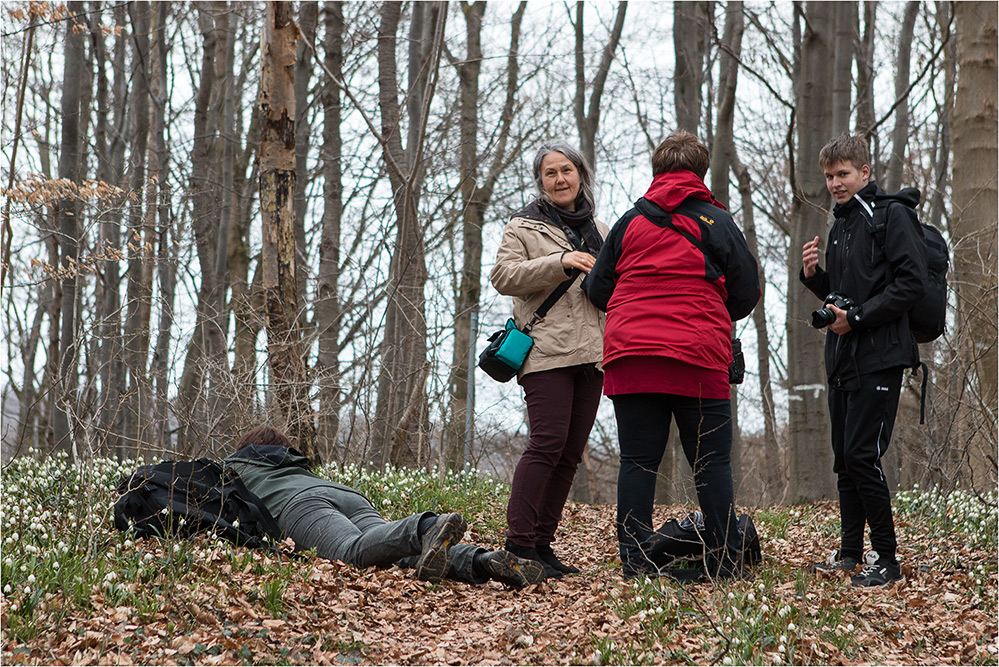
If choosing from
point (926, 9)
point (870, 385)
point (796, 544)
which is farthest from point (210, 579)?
point (926, 9)

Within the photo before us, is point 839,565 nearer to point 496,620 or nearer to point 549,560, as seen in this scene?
point 549,560

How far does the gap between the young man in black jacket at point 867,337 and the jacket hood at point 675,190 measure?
0.81 metres

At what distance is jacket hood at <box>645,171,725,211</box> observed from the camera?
4293mm

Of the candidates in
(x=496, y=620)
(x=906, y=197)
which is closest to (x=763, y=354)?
(x=906, y=197)

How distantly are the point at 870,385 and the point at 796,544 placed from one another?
6.59 feet

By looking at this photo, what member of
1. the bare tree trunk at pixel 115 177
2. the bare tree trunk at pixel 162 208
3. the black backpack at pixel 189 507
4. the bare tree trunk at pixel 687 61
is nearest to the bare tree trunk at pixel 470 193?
the bare tree trunk at pixel 687 61

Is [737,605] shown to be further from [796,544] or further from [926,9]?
[926,9]

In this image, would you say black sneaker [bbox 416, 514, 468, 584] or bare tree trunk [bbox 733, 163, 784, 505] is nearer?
black sneaker [bbox 416, 514, 468, 584]

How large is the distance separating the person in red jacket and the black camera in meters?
0.37

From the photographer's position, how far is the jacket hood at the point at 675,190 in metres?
4.29

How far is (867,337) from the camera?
4.40 m

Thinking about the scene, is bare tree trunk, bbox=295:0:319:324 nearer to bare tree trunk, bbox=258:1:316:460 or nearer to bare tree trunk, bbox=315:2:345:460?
bare tree trunk, bbox=315:2:345:460

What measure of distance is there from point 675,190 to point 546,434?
1405 mm

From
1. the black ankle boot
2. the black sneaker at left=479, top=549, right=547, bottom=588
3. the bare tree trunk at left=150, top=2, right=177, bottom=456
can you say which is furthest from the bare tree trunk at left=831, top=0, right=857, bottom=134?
the bare tree trunk at left=150, top=2, right=177, bottom=456
